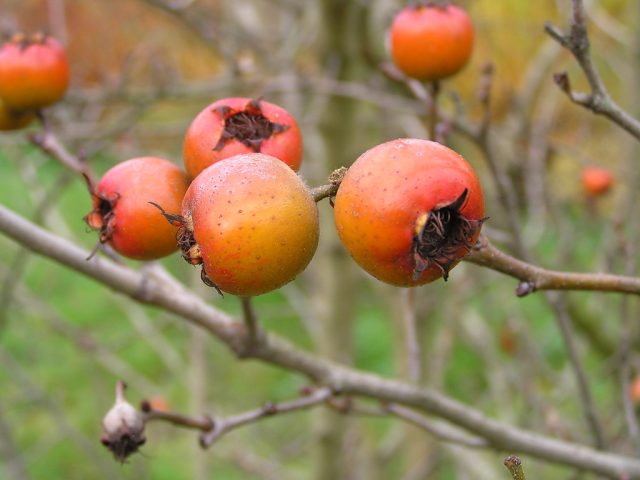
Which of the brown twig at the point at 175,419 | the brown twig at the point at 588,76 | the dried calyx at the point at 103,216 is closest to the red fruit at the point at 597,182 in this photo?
the brown twig at the point at 588,76

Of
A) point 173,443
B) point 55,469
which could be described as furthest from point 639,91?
point 55,469

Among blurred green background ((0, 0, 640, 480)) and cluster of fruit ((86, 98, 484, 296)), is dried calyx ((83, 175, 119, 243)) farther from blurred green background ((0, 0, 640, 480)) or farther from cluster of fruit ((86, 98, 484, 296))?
blurred green background ((0, 0, 640, 480))

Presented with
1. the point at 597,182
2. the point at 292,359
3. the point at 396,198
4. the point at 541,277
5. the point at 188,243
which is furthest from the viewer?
the point at 597,182

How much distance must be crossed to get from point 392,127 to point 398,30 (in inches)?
95.0

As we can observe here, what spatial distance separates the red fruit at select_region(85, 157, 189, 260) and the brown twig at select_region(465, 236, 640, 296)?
440 millimetres

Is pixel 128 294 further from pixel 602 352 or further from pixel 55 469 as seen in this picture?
pixel 55 469

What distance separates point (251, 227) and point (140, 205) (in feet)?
0.94

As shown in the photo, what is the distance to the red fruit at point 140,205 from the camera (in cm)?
111

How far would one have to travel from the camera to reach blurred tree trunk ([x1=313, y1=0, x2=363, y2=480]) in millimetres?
3180

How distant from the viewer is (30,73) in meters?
1.57

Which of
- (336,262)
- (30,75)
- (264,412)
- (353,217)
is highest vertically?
(353,217)

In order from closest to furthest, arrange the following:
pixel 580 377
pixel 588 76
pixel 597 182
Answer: pixel 588 76 < pixel 580 377 < pixel 597 182

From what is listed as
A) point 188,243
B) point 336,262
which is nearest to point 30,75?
point 188,243

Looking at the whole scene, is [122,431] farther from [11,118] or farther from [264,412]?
[11,118]
